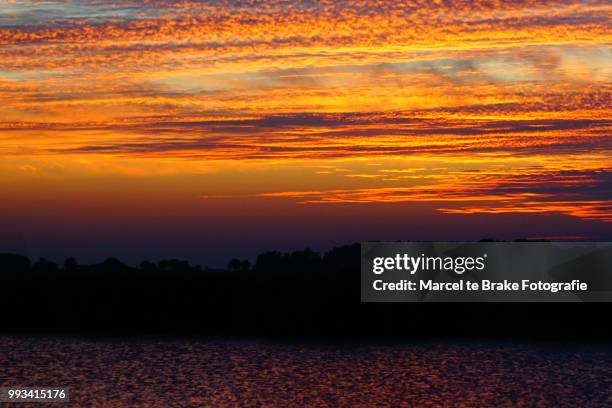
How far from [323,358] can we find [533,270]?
18.7 meters

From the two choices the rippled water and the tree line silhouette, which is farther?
the tree line silhouette

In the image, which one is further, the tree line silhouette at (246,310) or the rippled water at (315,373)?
the tree line silhouette at (246,310)

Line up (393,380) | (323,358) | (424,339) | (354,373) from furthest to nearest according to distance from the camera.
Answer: (424,339)
(323,358)
(354,373)
(393,380)

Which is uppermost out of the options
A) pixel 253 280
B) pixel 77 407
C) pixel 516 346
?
pixel 253 280

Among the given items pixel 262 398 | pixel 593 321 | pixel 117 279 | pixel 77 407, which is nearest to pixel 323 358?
pixel 262 398

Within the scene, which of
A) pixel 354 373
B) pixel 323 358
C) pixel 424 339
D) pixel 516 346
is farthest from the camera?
pixel 424 339

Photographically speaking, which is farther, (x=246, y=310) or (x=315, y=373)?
(x=246, y=310)

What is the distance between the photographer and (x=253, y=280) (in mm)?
131250

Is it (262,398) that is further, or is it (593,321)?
(593,321)

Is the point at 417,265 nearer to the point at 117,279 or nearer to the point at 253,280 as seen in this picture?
the point at 253,280

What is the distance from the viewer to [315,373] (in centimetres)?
7075

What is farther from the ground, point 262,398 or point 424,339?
point 424,339

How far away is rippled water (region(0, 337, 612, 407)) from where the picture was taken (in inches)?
2296

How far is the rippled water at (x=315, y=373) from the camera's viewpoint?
58312 mm
